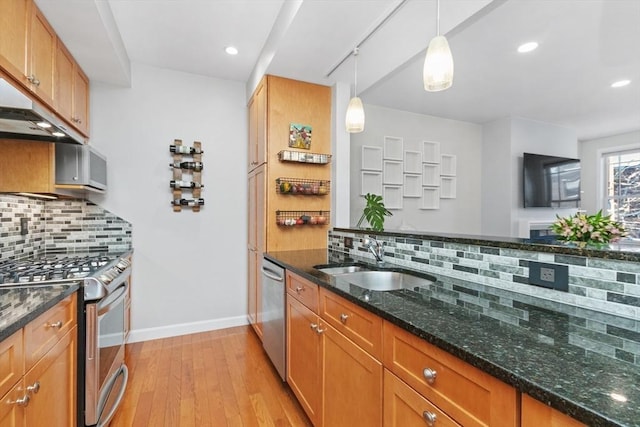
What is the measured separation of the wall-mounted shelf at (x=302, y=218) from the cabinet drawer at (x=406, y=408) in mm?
1735

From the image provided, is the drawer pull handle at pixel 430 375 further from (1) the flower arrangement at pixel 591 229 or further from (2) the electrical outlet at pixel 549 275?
(1) the flower arrangement at pixel 591 229

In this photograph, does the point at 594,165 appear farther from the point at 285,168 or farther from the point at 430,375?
the point at 430,375

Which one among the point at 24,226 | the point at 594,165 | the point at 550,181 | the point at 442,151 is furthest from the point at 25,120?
the point at 594,165

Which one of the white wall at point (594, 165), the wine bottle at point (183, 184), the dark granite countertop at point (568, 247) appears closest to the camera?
the dark granite countertop at point (568, 247)

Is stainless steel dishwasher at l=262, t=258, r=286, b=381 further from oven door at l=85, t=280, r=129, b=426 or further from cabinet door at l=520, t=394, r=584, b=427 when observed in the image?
cabinet door at l=520, t=394, r=584, b=427

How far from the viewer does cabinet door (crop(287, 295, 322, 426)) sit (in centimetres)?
159

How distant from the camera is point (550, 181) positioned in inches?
179

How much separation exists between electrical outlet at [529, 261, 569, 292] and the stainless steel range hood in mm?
2232

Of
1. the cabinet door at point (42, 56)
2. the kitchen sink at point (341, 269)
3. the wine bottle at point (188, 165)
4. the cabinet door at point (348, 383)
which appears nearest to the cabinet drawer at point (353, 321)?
the cabinet door at point (348, 383)

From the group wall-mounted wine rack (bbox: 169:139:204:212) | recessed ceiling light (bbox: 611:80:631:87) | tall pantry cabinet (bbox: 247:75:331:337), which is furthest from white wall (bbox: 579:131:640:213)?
wall-mounted wine rack (bbox: 169:139:204:212)

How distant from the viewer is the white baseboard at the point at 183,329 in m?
2.88

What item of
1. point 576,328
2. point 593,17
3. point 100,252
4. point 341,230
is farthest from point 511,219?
point 100,252

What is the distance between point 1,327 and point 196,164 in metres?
2.28

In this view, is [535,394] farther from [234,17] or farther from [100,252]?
[100,252]
